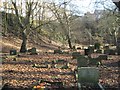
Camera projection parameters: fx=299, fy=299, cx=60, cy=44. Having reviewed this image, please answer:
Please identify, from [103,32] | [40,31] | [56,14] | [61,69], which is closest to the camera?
[61,69]

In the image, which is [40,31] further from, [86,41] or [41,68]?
[41,68]

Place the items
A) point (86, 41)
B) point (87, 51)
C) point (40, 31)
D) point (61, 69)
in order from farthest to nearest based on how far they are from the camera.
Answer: point (86, 41), point (40, 31), point (87, 51), point (61, 69)

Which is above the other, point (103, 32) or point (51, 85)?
point (103, 32)

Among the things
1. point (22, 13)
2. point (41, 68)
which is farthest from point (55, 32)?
point (41, 68)

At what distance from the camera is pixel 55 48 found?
136ft

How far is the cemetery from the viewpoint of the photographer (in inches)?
400

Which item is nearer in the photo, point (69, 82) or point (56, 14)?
point (69, 82)

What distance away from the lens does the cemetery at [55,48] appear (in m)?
10.2

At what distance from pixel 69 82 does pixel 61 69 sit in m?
4.17

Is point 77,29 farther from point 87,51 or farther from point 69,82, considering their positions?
point 69,82

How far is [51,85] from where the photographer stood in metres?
9.45

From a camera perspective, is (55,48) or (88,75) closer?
(88,75)

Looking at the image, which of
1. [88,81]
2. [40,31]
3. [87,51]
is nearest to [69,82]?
[88,81]

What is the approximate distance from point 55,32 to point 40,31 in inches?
127
